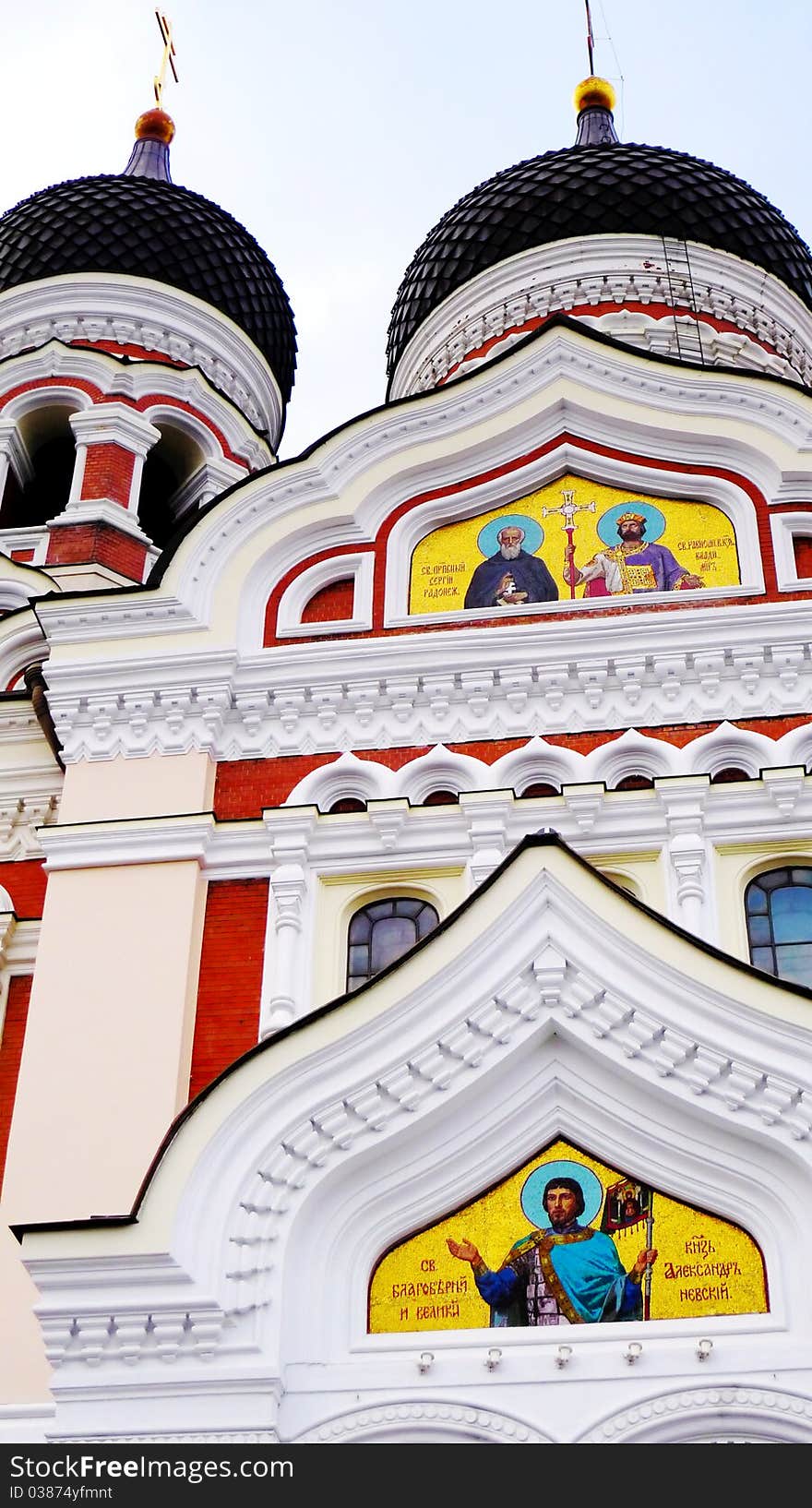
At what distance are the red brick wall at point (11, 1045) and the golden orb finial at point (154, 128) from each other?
13329mm

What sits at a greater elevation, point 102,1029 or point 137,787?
point 137,787

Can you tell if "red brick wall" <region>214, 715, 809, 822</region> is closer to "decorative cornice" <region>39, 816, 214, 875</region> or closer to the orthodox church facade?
the orthodox church facade

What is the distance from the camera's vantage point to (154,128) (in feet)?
69.4

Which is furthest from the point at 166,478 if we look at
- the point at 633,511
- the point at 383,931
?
the point at 383,931

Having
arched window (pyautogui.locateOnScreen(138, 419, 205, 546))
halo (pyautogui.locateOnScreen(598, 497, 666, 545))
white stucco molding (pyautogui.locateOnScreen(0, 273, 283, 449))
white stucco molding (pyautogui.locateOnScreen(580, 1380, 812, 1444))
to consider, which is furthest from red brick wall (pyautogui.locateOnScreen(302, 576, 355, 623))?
white stucco molding (pyautogui.locateOnScreen(0, 273, 283, 449))

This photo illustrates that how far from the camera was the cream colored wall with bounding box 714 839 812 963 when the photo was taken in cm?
935

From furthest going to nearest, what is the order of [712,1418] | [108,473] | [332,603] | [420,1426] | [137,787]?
[108,473]
[332,603]
[137,787]
[420,1426]
[712,1418]

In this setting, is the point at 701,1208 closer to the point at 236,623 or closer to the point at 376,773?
the point at 376,773

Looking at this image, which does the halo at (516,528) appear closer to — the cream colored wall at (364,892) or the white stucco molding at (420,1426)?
the cream colored wall at (364,892)

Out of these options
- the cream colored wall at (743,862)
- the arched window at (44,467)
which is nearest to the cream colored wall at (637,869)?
the cream colored wall at (743,862)

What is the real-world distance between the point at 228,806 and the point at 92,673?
3.55 feet

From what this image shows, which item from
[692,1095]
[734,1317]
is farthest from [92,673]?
[734,1317]

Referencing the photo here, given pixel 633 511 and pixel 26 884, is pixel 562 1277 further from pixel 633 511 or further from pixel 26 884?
pixel 633 511

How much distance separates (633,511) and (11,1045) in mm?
4432
